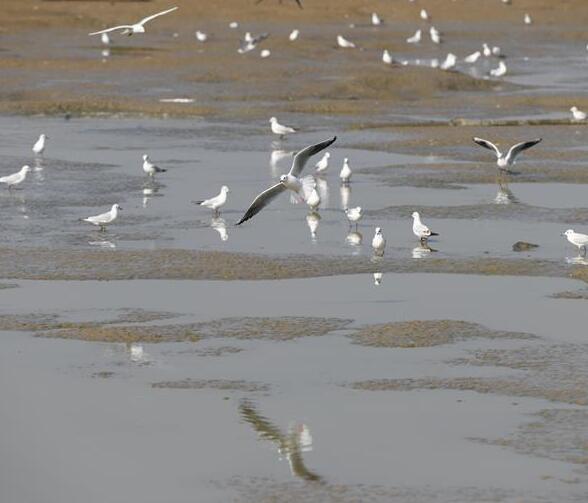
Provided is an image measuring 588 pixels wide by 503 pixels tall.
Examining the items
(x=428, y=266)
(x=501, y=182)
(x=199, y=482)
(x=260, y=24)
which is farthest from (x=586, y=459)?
(x=260, y=24)

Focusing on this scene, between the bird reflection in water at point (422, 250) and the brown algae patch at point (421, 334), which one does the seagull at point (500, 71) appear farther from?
the brown algae patch at point (421, 334)

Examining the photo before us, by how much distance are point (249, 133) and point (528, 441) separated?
2157cm

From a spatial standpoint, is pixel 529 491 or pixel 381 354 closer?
pixel 529 491

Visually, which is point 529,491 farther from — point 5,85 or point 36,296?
point 5,85

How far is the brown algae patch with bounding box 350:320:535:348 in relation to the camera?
592 inches

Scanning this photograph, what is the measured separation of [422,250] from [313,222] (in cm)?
272

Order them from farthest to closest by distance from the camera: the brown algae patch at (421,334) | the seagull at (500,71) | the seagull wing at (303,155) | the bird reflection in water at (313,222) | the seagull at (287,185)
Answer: the seagull at (500,71) < the bird reflection in water at (313,222) < the seagull at (287,185) < the seagull wing at (303,155) < the brown algae patch at (421,334)

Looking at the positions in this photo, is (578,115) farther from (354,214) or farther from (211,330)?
(211,330)

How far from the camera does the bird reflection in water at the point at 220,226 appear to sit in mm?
20891

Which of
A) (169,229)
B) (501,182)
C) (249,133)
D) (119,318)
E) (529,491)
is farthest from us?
(249,133)

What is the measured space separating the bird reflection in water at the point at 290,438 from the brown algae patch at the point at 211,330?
254 cm

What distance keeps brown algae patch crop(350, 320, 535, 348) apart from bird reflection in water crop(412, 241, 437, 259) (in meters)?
3.62

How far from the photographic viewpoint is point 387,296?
17078 millimetres

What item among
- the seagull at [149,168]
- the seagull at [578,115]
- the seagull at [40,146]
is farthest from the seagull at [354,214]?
the seagull at [578,115]
